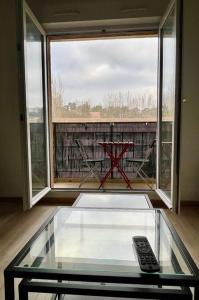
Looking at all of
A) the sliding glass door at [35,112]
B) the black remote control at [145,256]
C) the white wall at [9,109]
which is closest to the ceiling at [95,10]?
the sliding glass door at [35,112]

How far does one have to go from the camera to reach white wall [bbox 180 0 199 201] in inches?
120

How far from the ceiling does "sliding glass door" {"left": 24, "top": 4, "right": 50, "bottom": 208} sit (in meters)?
0.25

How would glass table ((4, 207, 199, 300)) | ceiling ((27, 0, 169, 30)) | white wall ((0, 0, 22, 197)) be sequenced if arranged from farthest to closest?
1. white wall ((0, 0, 22, 197))
2. ceiling ((27, 0, 169, 30))
3. glass table ((4, 207, 199, 300))

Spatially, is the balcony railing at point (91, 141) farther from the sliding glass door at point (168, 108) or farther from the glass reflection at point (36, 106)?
the sliding glass door at point (168, 108)

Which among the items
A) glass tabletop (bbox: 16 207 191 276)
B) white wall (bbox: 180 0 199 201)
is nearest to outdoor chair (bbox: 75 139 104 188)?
white wall (bbox: 180 0 199 201)

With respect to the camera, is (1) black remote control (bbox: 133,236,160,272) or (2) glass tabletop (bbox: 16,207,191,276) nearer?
(1) black remote control (bbox: 133,236,160,272)

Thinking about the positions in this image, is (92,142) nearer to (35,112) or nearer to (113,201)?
(35,112)

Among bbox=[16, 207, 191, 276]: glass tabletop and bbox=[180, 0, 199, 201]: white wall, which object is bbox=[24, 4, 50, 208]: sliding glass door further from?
bbox=[180, 0, 199, 201]: white wall

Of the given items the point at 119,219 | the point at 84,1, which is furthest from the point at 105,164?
the point at 119,219

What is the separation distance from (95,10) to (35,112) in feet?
4.89

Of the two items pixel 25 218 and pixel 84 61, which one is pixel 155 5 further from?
pixel 25 218

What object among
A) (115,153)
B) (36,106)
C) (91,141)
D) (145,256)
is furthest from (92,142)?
(145,256)

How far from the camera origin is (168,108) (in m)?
2.97

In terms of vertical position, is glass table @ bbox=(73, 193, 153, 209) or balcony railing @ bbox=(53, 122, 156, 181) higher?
balcony railing @ bbox=(53, 122, 156, 181)
